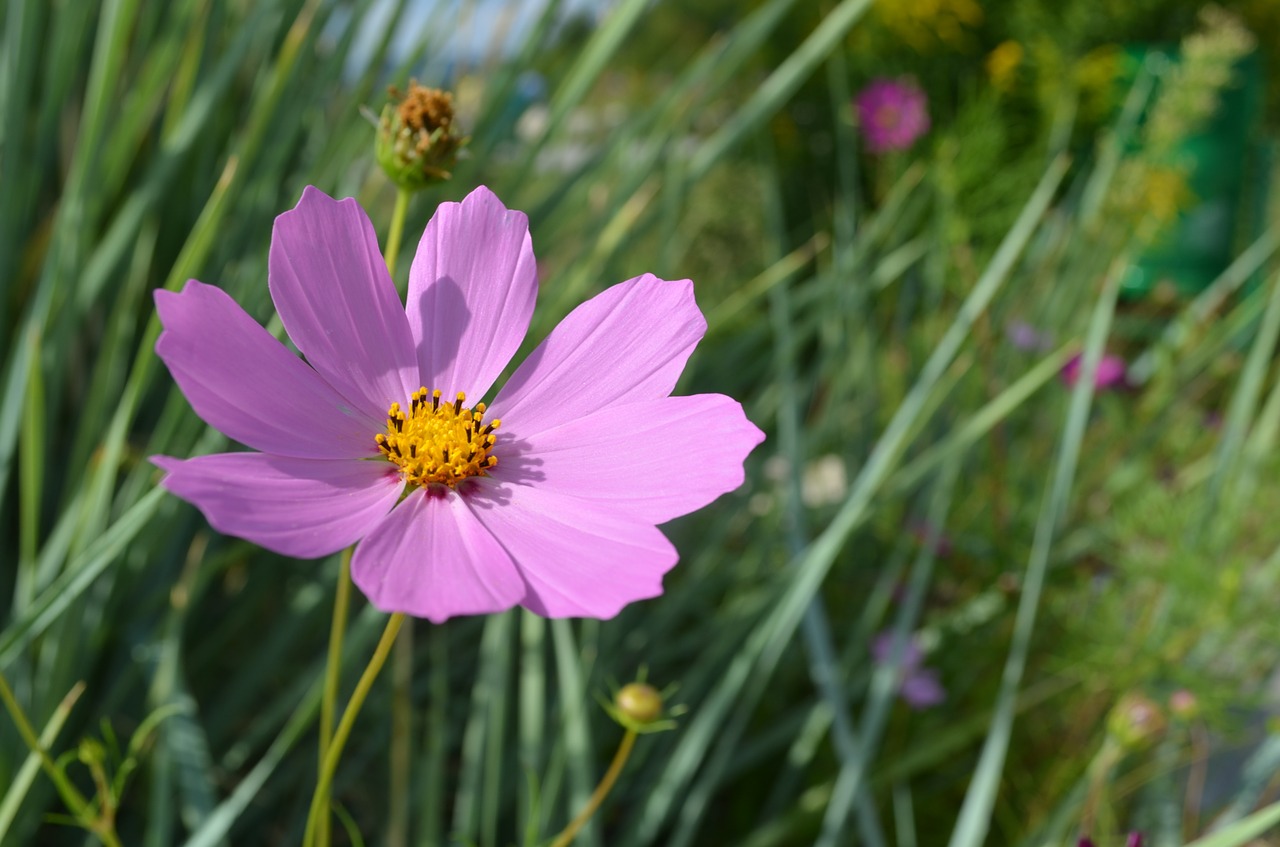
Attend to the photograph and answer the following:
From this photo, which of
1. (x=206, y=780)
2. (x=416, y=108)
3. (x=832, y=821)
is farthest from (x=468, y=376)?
(x=832, y=821)

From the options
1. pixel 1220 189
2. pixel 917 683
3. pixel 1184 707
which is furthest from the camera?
pixel 1220 189

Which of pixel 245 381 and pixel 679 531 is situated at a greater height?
pixel 245 381

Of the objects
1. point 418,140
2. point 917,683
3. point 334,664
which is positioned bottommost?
point 917,683

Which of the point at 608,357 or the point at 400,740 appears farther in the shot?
the point at 400,740

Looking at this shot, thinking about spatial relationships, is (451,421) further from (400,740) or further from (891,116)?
(891,116)

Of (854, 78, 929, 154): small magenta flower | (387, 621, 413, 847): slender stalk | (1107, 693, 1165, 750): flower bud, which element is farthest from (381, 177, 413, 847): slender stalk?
(854, 78, 929, 154): small magenta flower

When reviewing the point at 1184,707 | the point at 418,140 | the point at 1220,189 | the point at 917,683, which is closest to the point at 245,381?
the point at 418,140

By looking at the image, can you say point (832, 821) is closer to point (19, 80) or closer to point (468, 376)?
point (468, 376)

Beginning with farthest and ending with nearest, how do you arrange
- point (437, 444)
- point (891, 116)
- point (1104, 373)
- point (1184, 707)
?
1. point (891, 116)
2. point (1104, 373)
3. point (1184, 707)
4. point (437, 444)
